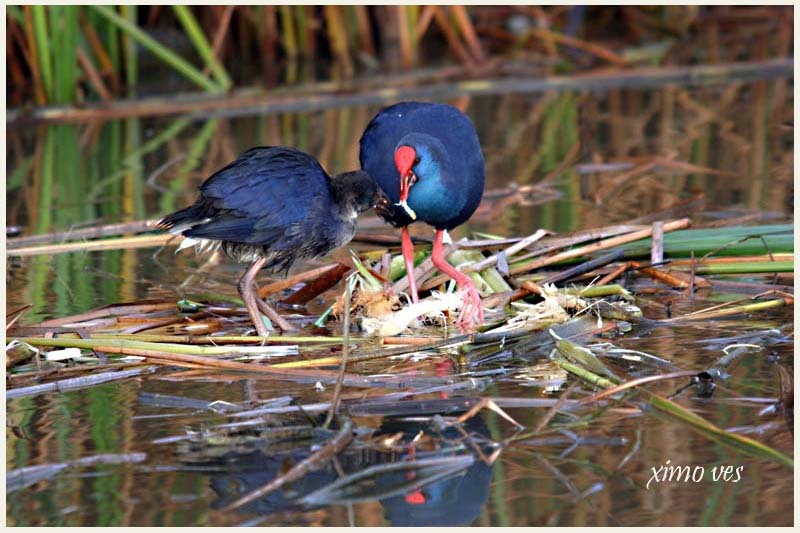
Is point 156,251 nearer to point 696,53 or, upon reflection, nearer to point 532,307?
point 532,307

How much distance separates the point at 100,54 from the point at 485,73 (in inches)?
107

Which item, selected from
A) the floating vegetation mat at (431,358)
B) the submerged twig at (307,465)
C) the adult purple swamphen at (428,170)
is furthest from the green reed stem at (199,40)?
the submerged twig at (307,465)

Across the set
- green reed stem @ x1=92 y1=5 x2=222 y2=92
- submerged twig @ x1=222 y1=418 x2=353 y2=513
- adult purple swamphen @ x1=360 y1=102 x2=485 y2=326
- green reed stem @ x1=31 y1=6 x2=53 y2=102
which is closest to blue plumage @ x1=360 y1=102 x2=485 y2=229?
adult purple swamphen @ x1=360 y1=102 x2=485 y2=326

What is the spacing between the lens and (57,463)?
2.78 meters

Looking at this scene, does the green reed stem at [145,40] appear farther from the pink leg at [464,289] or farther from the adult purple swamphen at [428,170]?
the pink leg at [464,289]

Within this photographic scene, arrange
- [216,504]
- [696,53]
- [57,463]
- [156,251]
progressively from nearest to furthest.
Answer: [216,504], [57,463], [156,251], [696,53]

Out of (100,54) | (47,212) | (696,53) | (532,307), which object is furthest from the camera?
(696,53)

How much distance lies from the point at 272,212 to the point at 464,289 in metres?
0.67

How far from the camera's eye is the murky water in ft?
8.37

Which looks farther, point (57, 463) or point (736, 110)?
point (736, 110)

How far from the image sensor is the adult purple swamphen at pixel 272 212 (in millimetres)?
3752

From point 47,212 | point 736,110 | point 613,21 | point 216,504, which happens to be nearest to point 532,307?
point 216,504

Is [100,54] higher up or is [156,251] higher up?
[100,54]

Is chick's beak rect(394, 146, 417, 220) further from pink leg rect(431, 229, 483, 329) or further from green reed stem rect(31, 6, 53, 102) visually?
green reed stem rect(31, 6, 53, 102)
